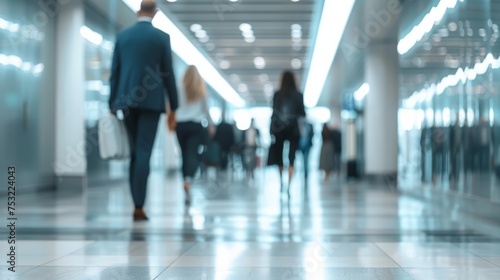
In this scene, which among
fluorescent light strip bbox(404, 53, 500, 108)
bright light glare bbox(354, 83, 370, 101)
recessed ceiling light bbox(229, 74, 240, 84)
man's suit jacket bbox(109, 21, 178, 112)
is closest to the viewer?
man's suit jacket bbox(109, 21, 178, 112)

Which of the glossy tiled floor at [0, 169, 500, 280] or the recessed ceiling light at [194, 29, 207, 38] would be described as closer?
the glossy tiled floor at [0, 169, 500, 280]

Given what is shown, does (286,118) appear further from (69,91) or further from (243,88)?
(243,88)

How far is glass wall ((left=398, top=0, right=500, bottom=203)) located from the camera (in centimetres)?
788

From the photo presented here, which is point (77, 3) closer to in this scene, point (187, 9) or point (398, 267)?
point (187, 9)

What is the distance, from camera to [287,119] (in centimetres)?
1091

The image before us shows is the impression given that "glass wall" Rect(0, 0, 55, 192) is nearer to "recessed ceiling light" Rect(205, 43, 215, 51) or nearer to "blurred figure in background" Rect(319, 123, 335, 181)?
"recessed ceiling light" Rect(205, 43, 215, 51)

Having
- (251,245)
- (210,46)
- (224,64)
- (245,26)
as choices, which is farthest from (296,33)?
(251,245)

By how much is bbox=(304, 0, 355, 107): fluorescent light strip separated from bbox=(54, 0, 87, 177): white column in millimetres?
5326

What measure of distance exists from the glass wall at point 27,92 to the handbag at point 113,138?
5083 mm

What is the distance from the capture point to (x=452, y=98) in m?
9.87

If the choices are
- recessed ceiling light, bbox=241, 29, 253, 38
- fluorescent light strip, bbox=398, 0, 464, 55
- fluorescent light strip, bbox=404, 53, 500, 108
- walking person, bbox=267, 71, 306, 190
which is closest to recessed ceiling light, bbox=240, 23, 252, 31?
recessed ceiling light, bbox=241, 29, 253, 38

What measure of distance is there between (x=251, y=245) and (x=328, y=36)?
15.7m

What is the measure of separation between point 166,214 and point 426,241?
11.3 ft

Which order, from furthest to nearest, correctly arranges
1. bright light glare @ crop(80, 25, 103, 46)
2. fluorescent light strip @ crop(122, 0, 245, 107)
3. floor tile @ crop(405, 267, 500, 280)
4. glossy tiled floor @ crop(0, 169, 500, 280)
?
fluorescent light strip @ crop(122, 0, 245, 107) < bright light glare @ crop(80, 25, 103, 46) < glossy tiled floor @ crop(0, 169, 500, 280) < floor tile @ crop(405, 267, 500, 280)
